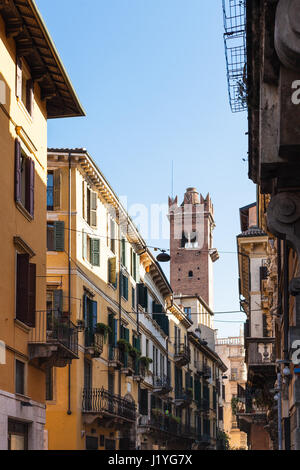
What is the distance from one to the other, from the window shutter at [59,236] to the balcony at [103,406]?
5.48 m

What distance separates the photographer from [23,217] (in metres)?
21.2

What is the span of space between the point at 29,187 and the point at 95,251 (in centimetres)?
1306

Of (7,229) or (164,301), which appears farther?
(164,301)


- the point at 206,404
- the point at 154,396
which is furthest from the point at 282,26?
the point at 206,404

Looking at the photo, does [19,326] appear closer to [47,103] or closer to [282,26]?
[47,103]

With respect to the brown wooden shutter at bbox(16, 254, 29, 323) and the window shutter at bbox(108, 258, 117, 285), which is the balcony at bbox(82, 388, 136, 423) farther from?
the brown wooden shutter at bbox(16, 254, 29, 323)

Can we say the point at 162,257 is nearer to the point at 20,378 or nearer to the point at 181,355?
the point at 20,378

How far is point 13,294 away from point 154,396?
30.0 m

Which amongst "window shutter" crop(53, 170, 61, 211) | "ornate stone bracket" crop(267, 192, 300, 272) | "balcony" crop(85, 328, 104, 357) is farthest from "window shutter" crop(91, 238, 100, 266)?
"ornate stone bracket" crop(267, 192, 300, 272)

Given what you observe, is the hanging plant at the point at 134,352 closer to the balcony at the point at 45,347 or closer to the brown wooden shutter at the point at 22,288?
the balcony at the point at 45,347

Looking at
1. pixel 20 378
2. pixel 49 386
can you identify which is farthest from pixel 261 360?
pixel 20 378

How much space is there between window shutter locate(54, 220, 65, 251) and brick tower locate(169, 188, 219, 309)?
6794 centimetres

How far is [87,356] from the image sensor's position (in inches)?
1278

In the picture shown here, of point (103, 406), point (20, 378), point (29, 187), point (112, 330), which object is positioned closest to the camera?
point (20, 378)
